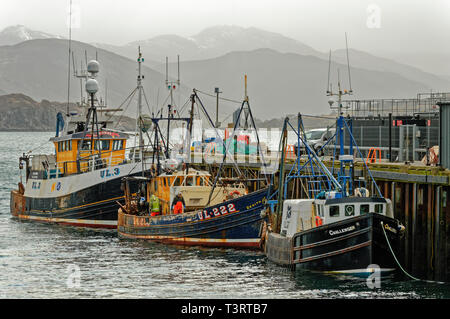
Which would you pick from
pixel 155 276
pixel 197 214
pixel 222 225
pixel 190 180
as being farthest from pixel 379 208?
pixel 190 180

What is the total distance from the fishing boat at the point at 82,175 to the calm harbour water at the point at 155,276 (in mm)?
5656

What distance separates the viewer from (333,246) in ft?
89.0

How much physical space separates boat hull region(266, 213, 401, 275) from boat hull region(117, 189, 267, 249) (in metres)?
5.17

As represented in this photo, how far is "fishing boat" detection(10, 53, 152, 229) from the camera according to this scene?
46.0 m

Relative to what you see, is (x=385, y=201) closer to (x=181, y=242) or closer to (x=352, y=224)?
(x=352, y=224)

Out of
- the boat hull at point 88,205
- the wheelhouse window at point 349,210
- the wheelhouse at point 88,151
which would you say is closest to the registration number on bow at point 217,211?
the wheelhouse window at point 349,210

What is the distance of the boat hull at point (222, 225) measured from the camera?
34.5 meters

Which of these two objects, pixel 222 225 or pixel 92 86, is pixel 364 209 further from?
pixel 92 86

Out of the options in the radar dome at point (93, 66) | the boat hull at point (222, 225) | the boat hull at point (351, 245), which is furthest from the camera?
the radar dome at point (93, 66)

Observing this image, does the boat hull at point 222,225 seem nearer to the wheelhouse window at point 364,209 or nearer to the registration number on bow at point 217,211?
the registration number on bow at point 217,211

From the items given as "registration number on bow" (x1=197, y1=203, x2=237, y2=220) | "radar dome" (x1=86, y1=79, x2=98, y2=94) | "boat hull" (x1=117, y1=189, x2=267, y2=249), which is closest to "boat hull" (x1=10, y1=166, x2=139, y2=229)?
"radar dome" (x1=86, y1=79, x2=98, y2=94)

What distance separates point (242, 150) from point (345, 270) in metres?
30.8
